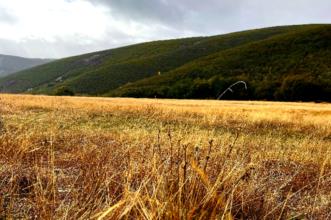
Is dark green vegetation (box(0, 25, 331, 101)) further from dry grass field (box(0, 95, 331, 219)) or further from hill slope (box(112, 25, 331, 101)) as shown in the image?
dry grass field (box(0, 95, 331, 219))

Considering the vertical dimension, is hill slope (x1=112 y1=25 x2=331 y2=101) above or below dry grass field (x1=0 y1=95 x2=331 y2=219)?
above

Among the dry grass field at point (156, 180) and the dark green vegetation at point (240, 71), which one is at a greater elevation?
the dark green vegetation at point (240, 71)

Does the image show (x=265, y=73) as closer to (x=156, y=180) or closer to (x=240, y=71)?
(x=240, y=71)

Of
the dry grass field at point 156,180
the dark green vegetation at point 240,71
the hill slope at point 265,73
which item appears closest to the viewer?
the dry grass field at point 156,180

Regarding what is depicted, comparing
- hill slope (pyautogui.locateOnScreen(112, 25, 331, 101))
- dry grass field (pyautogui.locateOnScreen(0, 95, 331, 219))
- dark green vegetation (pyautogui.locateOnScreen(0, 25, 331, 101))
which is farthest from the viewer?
dark green vegetation (pyautogui.locateOnScreen(0, 25, 331, 101))

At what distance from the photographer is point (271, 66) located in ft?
360

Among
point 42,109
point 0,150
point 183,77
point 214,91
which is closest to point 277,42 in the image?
point 183,77

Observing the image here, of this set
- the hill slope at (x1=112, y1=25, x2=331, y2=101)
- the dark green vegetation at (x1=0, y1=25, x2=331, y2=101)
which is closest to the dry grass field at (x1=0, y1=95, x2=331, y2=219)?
the dark green vegetation at (x1=0, y1=25, x2=331, y2=101)

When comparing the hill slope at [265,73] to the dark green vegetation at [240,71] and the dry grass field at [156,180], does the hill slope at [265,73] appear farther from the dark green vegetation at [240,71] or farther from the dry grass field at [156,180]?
the dry grass field at [156,180]

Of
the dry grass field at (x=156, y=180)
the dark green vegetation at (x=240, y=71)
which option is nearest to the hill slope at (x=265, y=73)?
the dark green vegetation at (x=240, y=71)

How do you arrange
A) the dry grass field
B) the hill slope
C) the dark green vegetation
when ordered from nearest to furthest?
the dry grass field, the hill slope, the dark green vegetation

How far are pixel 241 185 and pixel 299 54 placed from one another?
110 meters

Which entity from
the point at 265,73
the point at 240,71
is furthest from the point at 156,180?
the point at 240,71

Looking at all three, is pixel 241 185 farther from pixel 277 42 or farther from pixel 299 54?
pixel 277 42
